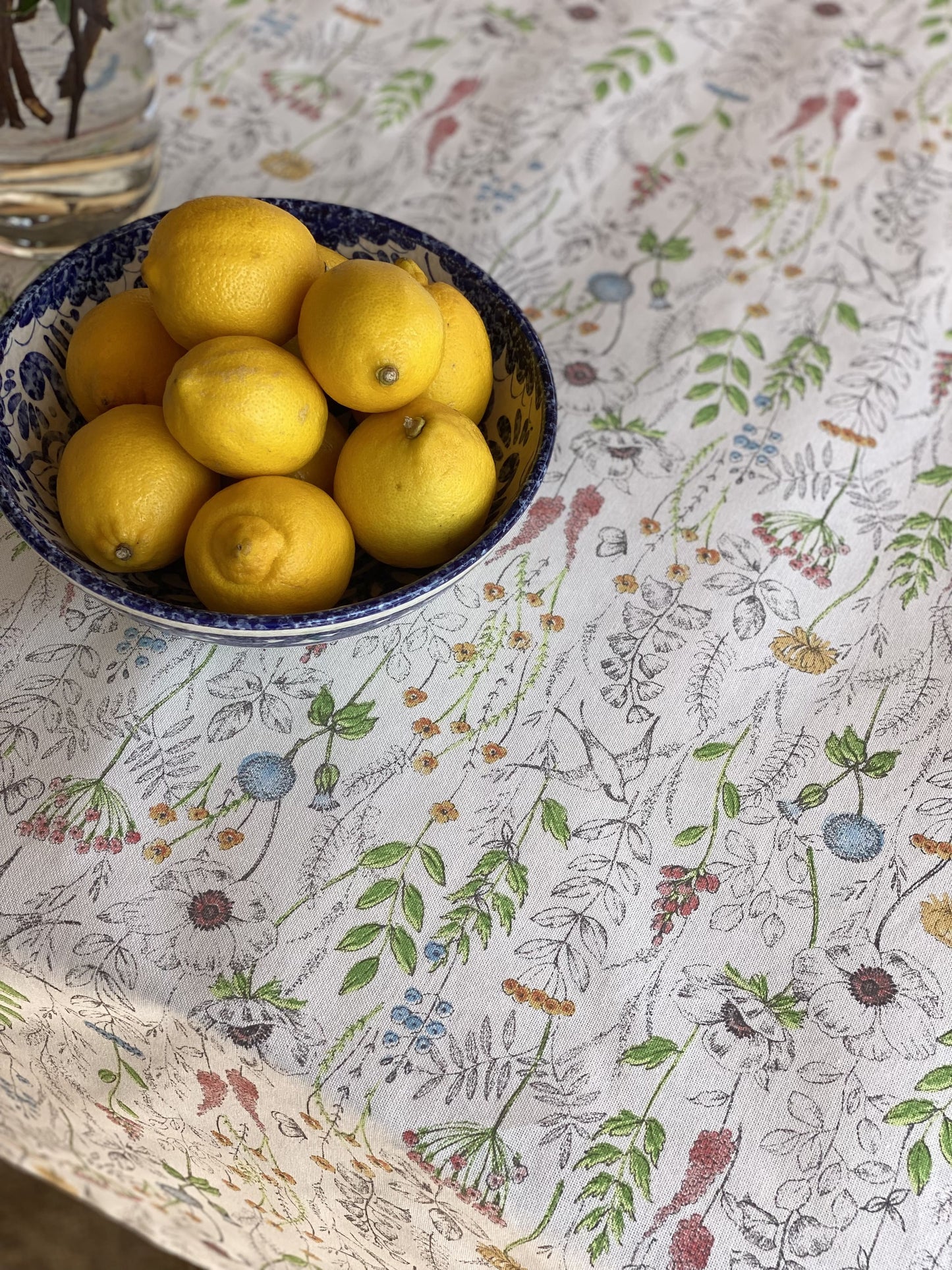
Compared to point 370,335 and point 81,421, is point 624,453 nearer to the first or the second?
point 370,335

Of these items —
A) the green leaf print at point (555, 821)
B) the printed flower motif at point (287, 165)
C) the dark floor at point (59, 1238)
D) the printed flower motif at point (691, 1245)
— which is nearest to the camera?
the printed flower motif at point (691, 1245)

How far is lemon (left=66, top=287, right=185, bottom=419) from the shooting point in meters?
0.61

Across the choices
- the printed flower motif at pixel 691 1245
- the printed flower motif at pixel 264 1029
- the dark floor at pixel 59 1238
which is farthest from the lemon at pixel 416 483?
the dark floor at pixel 59 1238

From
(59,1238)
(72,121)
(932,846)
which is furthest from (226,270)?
(59,1238)

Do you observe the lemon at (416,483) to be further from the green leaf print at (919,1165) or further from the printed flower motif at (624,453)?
the green leaf print at (919,1165)

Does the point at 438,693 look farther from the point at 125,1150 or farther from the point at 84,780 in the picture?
the point at 125,1150

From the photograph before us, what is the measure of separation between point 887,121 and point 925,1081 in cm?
95

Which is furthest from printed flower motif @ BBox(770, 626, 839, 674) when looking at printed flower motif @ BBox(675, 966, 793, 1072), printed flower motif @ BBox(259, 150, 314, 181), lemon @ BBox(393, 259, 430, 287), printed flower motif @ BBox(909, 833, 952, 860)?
printed flower motif @ BBox(259, 150, 314, 181)

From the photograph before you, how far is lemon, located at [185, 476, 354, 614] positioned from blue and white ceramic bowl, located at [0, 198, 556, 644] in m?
0.02

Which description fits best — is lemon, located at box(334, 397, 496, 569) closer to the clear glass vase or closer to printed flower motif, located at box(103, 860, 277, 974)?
printed flower motif, located at box(103, 860, 277, 974)

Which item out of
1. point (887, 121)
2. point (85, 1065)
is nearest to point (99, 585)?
point (85, 1065)

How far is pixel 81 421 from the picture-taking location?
0.65 meters

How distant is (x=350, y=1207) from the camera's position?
1.85 ft

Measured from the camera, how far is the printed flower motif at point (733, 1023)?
53 cm
